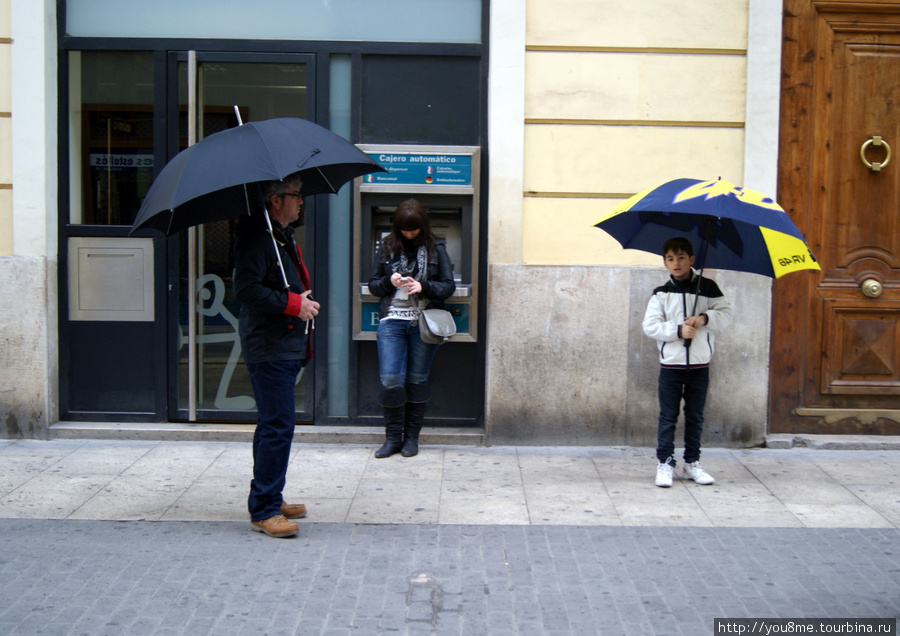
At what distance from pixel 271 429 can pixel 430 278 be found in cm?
190

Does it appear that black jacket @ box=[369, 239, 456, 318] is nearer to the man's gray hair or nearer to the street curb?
the man's gray hair

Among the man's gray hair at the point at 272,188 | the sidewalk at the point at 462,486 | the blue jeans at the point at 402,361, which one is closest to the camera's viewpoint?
the man's gray hair at the point at 272,188

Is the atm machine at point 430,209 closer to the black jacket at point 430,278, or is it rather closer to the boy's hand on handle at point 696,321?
the black jacket at point 430,278

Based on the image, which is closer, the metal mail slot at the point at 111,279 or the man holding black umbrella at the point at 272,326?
the man holding black umbrella at the point at 272,326

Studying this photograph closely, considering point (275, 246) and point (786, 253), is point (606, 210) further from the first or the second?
point (275, 246)

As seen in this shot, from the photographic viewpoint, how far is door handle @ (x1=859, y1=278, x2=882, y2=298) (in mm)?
6582

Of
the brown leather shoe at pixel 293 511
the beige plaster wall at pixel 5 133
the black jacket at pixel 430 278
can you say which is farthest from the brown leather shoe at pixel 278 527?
the beige plaster wall at pixel 5 133

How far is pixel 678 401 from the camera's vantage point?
561 cm

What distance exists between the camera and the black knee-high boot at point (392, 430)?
246 inches

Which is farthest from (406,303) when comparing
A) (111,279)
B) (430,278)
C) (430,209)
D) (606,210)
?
(111,279)

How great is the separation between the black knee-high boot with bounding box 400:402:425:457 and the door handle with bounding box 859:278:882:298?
3.33 metres

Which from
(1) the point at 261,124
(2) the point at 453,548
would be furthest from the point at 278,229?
(2) the point at 453,548

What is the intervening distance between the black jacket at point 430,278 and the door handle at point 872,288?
120 inches

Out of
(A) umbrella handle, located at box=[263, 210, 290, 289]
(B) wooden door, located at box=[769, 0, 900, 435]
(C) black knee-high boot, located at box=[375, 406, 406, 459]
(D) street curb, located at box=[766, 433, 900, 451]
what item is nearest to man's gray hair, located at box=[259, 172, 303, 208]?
(A) umbrella handle, located at box=[263, 210, 290, 289]
